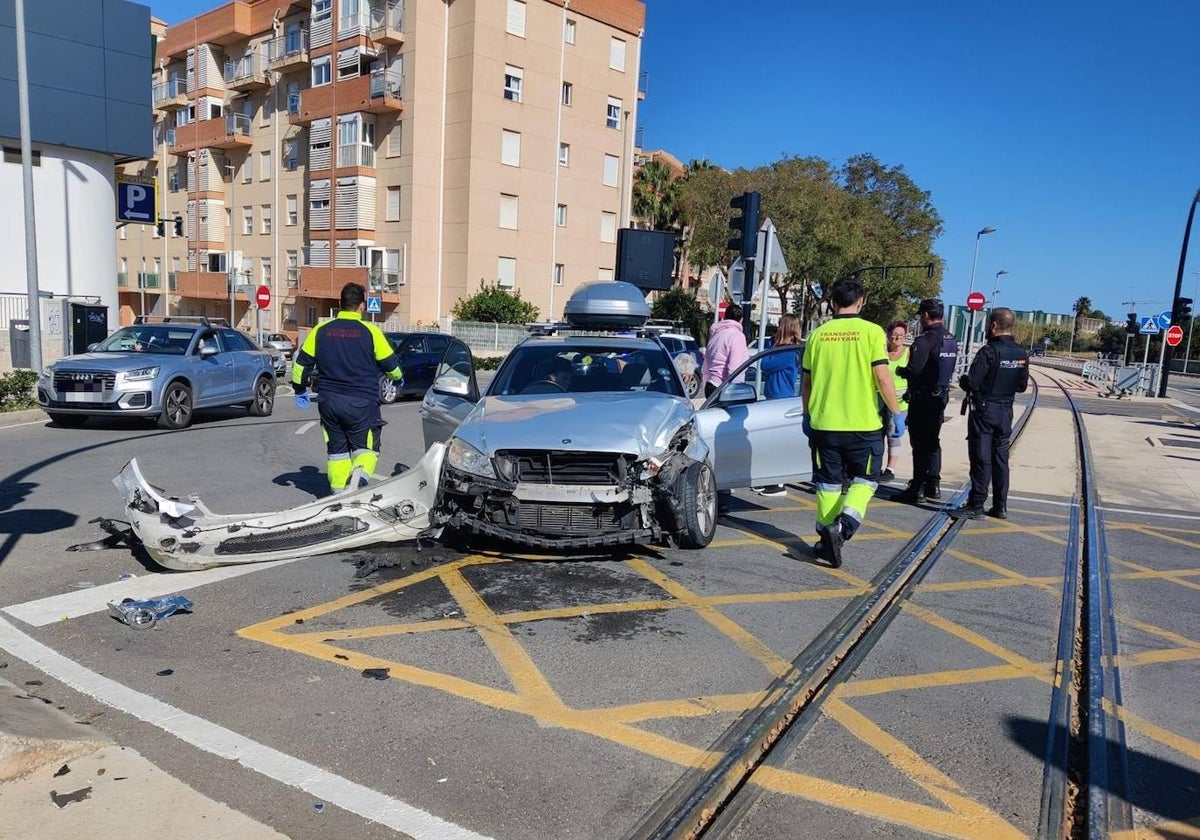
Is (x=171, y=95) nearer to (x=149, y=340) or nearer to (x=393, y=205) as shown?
(x=393, y=205)

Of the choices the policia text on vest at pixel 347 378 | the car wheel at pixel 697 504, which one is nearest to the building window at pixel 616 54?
the policia text on vest at pixel 347 378

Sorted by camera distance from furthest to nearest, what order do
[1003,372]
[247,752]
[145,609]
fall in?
[1003,372] → [145,609] → [247,752]

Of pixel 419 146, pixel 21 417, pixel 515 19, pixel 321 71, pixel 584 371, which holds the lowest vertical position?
pixel 21 417

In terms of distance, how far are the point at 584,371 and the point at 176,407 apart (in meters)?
8.11

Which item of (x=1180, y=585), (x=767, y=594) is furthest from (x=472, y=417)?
(x=1180, y=585)

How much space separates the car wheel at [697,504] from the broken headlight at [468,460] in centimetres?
126

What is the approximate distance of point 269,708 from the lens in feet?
12.4

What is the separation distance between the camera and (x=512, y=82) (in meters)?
38.3

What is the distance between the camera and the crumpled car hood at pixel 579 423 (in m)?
5.57

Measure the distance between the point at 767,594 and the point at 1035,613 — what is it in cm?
170

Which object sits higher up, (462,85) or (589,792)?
(462,85)

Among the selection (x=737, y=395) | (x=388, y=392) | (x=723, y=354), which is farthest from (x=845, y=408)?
(x=388, y=392)

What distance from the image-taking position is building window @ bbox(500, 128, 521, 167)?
3834cm

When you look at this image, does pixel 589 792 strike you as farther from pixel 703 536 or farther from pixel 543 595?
pixel 703 536
